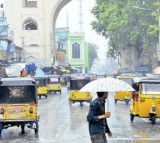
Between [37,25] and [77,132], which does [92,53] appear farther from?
[77,132]

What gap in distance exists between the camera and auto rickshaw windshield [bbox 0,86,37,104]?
20969mm

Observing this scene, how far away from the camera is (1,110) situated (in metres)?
20.3

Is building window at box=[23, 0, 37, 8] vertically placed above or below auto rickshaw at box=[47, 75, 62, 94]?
above

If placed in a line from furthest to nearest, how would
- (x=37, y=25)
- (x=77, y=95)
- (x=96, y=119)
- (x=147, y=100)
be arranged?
1. (x=37, y=25)
2. (x=77, y=95)
3. (x=147, y=100)
4. (x=96, y=119)

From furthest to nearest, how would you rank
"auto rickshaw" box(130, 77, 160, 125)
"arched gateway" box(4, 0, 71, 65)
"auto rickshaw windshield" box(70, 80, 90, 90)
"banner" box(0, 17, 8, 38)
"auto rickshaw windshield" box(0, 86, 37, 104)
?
"arched gateway" box(4, 0, 71, 65) < "banner" box(0, 17, 8, 38) < "auto rickshaw windshield" box(70, 80, 90, 90) < "auto rickshaw" box(130, 77, 160, 125) < "auto rickshaw windshield" box(0, 86, 37, 104)

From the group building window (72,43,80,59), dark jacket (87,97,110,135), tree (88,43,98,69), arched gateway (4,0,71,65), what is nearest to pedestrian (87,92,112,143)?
dark jacket (87,97,110,135)

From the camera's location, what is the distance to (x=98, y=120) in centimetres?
1075

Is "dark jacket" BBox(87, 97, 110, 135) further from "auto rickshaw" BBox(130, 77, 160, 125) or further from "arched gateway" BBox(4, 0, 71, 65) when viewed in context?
"arched gateway" BBox(4, 0, 71, 65)

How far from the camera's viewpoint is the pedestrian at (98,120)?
1071 cm

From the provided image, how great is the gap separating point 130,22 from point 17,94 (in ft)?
158

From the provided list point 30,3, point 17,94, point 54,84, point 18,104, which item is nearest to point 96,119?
point 18,104

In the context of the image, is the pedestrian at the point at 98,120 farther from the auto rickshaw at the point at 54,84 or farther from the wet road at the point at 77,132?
the auto rickshaw at the point at 54,84

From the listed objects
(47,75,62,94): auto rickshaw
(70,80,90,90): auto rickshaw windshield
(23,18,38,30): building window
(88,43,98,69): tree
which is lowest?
(47,75,62,94): auto rickshaw

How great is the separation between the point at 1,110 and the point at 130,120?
23.4ft
